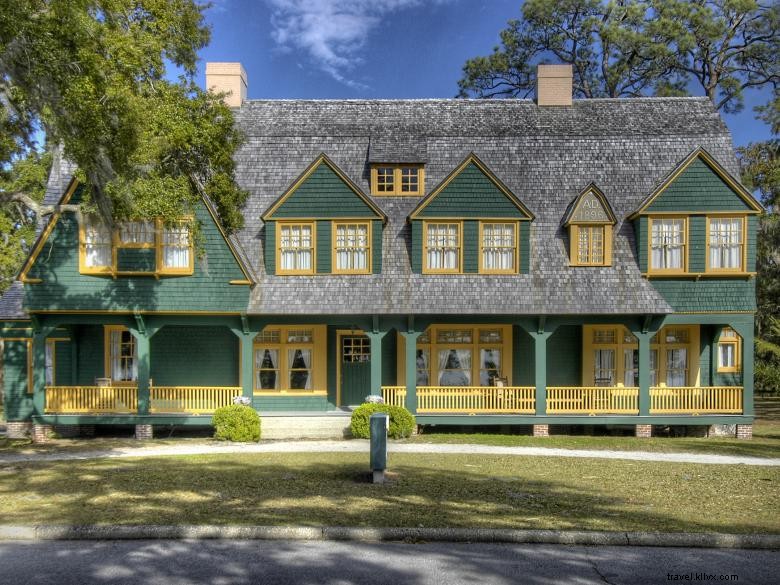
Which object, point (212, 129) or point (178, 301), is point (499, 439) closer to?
point (178, 301)

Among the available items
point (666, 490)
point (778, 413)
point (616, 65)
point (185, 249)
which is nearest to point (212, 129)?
point (185, 249)

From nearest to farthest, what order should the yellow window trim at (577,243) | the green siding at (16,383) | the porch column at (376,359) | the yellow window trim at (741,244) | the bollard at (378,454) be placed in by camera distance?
the bollard at (378,454) → the porch column at (376,359) → the yellow window trim at (741,244) → the green siding at (16,383) → the yellow window trim at (577,243)

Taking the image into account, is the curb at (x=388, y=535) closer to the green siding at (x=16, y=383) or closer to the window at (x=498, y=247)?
the window at (x=498, y=247)

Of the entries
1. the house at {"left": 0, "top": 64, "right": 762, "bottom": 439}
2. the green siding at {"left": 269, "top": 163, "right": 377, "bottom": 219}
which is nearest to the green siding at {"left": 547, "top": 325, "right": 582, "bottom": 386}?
the house at {"left": 0, "top": 64, "right": 762, "bottom": 439}

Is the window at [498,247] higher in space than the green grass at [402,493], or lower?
higher

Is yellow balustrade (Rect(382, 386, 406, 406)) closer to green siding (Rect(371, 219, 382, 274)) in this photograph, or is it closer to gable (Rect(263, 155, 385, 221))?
green siding (Rect(371, 219, 382, 274))

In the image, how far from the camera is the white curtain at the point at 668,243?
66.4 feet

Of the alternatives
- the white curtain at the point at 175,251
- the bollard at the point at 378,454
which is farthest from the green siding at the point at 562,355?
the white curtain at the point at 175,251

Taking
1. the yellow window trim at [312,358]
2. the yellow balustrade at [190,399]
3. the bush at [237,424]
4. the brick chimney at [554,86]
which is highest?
the brick chimney at [554,86]

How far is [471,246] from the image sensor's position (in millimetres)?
20562

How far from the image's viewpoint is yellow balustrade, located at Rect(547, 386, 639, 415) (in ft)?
65.3

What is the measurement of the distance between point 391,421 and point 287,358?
4496 mm

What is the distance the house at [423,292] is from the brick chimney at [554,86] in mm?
2512

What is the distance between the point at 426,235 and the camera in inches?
814
